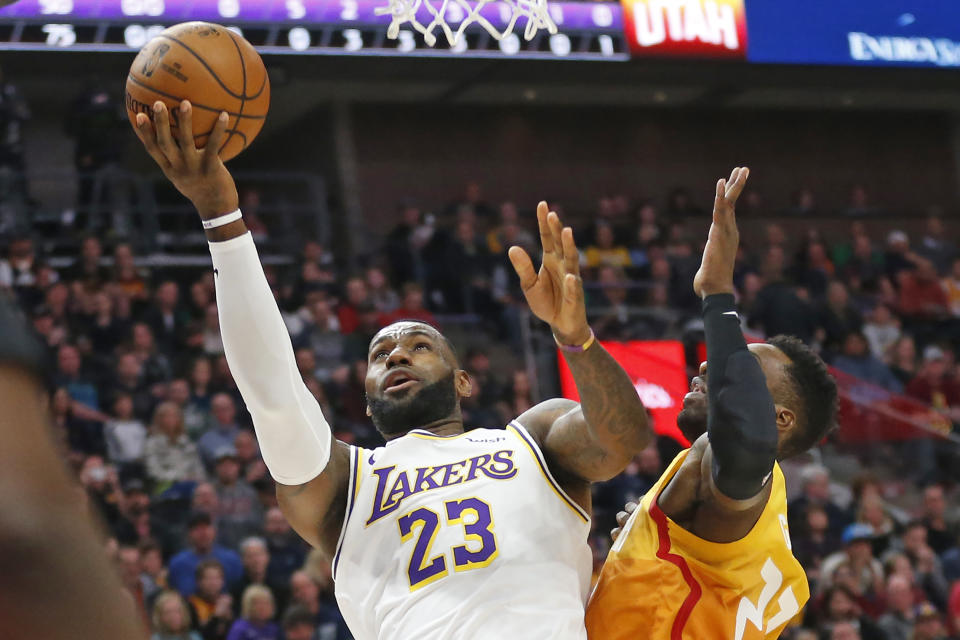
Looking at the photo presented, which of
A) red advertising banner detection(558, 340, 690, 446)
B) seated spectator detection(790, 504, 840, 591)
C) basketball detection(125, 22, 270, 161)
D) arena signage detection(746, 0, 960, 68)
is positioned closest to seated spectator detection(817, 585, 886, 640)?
seated spectator detection(790, 504, 840, 591)

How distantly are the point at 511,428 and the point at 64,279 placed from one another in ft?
23.2

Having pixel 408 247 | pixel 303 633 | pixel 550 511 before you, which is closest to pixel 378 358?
pixel 550 511

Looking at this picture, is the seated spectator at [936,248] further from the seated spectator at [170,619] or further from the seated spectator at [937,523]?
the seated spectator at [170,619]

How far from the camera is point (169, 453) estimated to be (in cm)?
835

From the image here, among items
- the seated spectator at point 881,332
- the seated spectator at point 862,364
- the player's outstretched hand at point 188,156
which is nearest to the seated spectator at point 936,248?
the seated spectator at point 881,332

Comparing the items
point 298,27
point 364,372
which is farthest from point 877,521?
point 298,27

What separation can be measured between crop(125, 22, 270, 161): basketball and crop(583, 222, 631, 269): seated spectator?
9505mm

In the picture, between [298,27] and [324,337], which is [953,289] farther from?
[298,27]

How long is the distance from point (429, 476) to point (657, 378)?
22.7ft

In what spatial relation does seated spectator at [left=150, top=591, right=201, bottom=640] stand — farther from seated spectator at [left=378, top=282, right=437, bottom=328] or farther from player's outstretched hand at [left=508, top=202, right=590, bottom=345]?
player's outstretched hand at [left=508, top=202, right=590, bottom=345]

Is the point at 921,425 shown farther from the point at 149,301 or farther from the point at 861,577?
the point at 149,301

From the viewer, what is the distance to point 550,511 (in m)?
3.26

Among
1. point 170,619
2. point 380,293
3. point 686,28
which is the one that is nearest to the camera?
point 170,619

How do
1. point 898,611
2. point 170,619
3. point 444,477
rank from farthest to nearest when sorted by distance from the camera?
1. point 898,611
2. point 170,619
3. point 444,477
